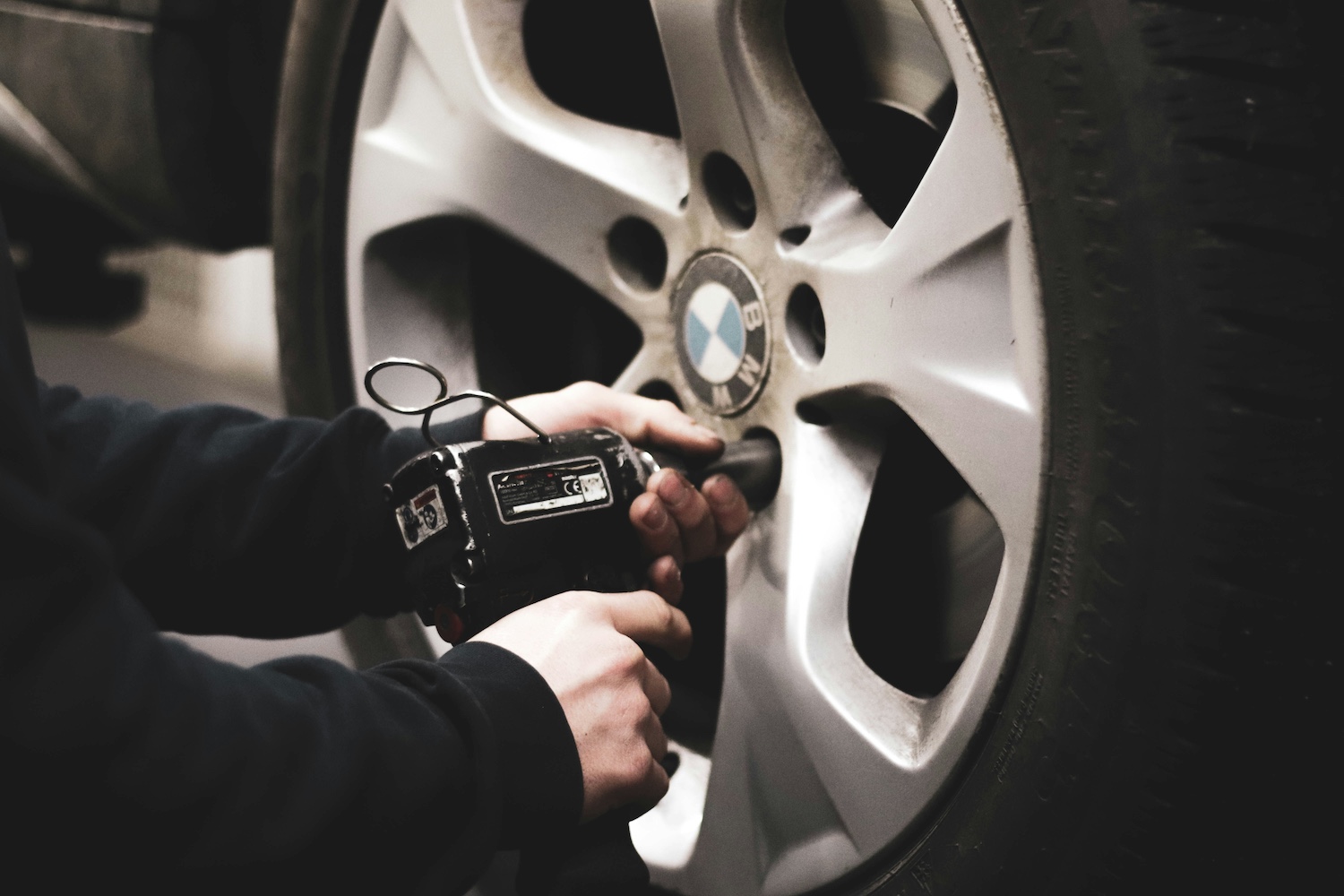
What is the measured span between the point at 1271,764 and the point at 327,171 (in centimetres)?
98

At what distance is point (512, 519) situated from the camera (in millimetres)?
772

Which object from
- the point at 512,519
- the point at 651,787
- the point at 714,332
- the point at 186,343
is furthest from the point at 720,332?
the point at 186,343

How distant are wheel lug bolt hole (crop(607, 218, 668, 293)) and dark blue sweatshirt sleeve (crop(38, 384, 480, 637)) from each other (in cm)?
19

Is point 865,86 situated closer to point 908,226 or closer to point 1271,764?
point 908,226

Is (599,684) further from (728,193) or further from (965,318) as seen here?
(728,193)

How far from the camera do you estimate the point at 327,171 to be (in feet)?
3.93

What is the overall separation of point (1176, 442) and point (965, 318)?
0.16m

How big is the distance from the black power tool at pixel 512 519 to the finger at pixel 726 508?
1 centimetres

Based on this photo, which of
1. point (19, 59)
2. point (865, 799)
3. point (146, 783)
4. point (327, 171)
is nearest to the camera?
point (146, 783)

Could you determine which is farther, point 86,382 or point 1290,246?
point 86,382

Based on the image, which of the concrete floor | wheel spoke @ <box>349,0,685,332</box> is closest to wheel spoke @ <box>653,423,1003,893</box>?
wheel spoke @ <box>349,0,685,332</box>

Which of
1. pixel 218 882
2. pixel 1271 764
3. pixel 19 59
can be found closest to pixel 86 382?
pixel 19 59

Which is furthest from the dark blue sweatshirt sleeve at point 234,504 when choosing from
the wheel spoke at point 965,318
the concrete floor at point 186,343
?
the concrete floor at point 186,343

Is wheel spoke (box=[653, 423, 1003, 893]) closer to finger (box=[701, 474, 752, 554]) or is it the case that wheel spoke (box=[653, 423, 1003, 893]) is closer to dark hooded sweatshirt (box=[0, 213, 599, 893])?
finger (box=[701, 474, 752, 554])
